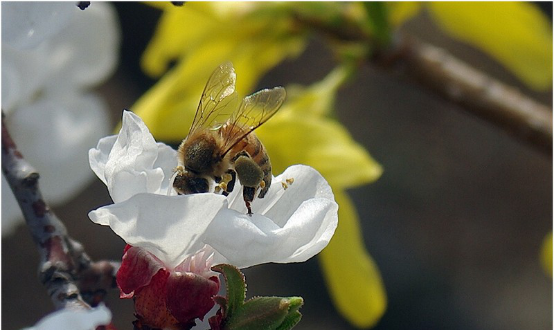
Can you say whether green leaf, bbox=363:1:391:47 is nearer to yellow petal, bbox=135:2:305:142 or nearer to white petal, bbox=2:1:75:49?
yellow petal, bbox=135:2:305:142

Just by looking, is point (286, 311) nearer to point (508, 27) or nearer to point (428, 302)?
point (508, 27)

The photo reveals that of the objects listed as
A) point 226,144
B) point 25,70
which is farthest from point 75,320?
point 25,70

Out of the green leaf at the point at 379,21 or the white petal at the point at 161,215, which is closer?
the white petal at the point at 161,215

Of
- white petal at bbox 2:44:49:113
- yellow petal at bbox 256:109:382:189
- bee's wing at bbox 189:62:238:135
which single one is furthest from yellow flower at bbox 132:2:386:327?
bee's wing at bbox 189:62:238:135

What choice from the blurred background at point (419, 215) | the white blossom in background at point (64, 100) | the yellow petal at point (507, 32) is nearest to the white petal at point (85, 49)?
the white blossom in background at point (64, 100)

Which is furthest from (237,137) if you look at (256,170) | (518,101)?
(518,101)

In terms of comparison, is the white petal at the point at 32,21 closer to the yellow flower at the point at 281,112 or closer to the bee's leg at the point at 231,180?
the bee's leg at the point at 231,180
